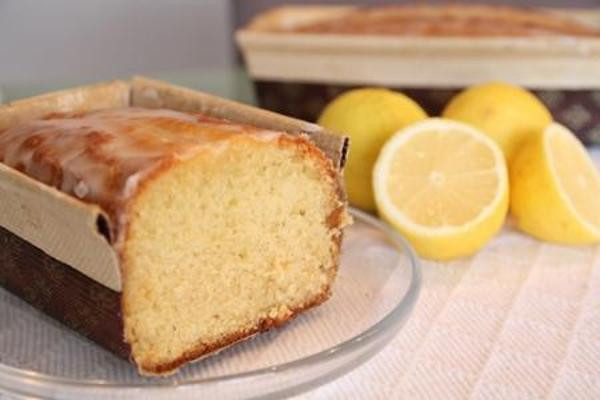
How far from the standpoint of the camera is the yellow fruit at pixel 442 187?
3.40ft

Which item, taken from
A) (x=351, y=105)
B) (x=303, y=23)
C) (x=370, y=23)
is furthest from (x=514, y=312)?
(x=303, y=23)

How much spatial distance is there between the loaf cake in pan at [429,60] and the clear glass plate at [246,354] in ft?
1.60

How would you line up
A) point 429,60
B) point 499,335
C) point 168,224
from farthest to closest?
point 429,60 < point 499,335 < point 168,224

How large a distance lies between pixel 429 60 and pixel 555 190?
397mm

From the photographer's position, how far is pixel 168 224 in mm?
744

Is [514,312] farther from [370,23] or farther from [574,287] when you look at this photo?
[370,23]

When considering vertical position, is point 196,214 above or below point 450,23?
above

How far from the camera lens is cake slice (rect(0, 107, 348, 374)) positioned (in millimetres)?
734

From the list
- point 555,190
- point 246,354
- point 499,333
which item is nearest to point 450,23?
point 555,190

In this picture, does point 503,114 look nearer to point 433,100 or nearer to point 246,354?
point 433,100

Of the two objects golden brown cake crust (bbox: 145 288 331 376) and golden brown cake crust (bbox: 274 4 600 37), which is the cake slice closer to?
golden brown cake crust (bbox: 145 288 331 376)

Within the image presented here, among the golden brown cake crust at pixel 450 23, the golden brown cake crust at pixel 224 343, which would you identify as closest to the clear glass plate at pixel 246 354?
the golden brown cake crust at pixel 224 343

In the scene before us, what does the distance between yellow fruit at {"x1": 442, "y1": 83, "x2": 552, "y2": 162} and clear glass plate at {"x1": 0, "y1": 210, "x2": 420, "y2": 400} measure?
283 millimetres

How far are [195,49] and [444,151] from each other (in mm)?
1702
